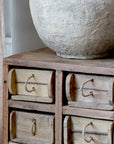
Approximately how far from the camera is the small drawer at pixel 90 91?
142cm

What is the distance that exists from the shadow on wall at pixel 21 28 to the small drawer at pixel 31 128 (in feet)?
1.57

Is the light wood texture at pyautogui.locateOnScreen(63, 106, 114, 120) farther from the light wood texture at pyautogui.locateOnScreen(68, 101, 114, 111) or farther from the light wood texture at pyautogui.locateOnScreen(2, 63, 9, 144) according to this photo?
the light wood texture at pyautogui.locateOnScreen(2, 63, 9, 144)

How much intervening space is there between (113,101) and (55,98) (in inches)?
9.1

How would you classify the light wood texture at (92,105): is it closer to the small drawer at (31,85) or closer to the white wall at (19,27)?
the small drawer at (31,85)

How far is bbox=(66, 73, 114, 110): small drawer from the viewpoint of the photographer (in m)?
1.42

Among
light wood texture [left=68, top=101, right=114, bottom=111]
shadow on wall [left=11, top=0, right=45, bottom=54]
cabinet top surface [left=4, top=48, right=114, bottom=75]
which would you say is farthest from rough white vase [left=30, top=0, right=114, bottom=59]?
shadow on wall [left=11, top=0, right=45, bottom=54]

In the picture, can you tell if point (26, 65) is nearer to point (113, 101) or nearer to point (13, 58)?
point (13, 58)

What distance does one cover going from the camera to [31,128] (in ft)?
5.15

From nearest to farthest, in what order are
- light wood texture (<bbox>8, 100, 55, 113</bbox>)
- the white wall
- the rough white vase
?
the rough white vase < light wood texture (<bbox>8, 100, 55, 113</bbox>) < the white wall

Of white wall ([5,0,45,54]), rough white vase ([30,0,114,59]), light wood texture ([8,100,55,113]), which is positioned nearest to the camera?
rough white vase ([30,0,114,59])

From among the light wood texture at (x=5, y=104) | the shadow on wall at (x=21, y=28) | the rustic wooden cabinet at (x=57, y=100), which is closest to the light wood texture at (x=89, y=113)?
the rustic wooden cabinet at (x=57, y=100)

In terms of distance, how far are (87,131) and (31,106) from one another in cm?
25

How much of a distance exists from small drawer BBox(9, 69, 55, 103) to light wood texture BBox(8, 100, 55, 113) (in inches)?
0.7

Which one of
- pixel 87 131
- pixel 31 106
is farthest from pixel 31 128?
pixel 87 131
